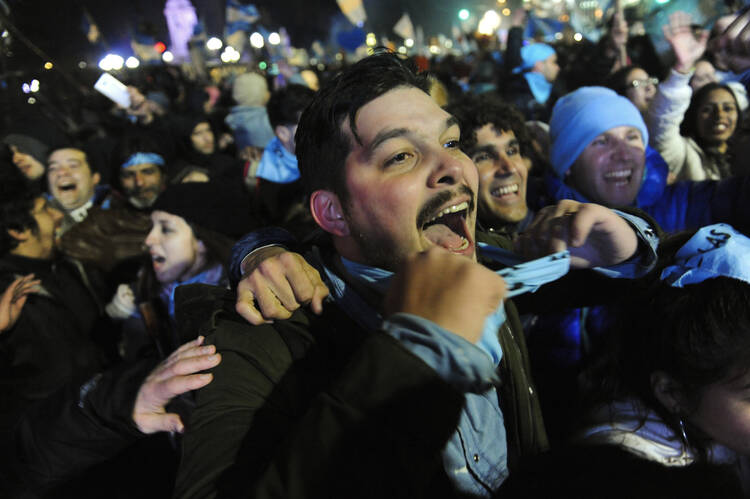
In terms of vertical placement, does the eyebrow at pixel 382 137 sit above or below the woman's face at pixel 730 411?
above

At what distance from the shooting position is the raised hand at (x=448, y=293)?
83cm

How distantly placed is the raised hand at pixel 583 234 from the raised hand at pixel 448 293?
650mm

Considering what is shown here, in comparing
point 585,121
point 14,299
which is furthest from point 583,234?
point 14,299

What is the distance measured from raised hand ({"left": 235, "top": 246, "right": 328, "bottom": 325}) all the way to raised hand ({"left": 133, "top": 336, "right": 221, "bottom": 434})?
0.16 m

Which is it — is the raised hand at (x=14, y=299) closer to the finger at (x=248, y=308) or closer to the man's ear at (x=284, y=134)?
the finger at (x=248, y=308)

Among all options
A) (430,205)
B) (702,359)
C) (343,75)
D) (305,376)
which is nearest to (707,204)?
(702,359)

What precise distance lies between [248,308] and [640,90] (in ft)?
16.1

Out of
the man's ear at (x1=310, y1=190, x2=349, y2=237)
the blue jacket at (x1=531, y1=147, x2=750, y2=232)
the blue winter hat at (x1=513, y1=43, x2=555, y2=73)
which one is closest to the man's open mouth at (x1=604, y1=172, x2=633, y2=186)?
the blue jacket at (x1=531, y1=147, x2=750, y2=232)

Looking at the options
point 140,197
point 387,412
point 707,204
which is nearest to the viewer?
point 387,412

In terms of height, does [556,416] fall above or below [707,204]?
below

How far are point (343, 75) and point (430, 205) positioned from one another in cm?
58

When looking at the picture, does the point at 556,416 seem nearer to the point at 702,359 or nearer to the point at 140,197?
the point at 702,359

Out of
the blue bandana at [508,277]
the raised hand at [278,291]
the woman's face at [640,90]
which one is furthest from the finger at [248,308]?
the woman's face at [640,90]

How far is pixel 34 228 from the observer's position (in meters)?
3.33
